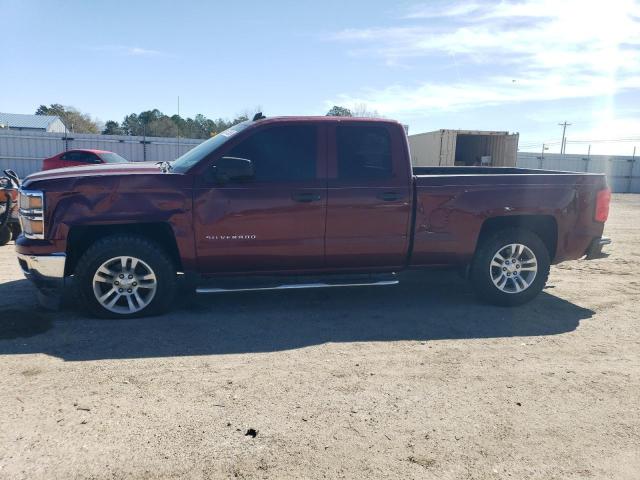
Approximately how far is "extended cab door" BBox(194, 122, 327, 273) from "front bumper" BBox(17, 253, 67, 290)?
1.29m

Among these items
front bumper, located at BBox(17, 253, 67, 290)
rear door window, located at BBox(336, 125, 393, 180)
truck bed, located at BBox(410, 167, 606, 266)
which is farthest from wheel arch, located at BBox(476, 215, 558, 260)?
Answer: front bumper, located at BBox(17, 253, 67, 290)

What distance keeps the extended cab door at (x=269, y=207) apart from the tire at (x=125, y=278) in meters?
0.42

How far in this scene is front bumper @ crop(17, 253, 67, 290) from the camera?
4688 millimetres

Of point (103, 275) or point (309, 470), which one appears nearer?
point (309, 470)

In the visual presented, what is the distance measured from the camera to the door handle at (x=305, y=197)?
199 inches

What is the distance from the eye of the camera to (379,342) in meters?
4.54

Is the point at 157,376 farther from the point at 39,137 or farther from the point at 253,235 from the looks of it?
the point at 39,137

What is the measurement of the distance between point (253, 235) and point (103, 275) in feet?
4.92

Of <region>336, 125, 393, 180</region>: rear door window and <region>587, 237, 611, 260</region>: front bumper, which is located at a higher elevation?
<region>336, 125, 393, 180</region>: rear door window

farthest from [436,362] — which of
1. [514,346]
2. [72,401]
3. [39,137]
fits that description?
[39,137]

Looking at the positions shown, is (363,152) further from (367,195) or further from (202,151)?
(202,151)

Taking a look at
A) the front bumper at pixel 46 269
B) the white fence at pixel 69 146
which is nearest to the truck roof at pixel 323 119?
the front bumper at pixel 46 269

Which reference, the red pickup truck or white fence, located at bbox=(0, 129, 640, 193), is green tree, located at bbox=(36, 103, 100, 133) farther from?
the red pickup truck

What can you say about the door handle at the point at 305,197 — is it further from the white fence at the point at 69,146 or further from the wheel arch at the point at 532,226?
the white fence at the point at 69,146
